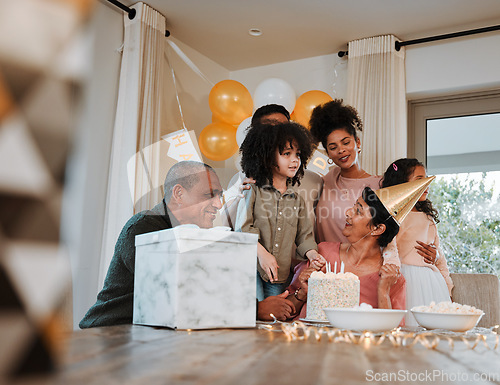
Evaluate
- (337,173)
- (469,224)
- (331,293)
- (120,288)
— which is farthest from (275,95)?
(331,293)

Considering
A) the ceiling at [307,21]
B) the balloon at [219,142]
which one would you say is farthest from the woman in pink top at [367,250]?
the ceiling at [307,21]

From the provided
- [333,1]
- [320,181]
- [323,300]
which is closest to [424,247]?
[320,181]

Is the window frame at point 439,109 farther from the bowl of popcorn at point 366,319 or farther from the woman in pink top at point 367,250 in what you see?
the bowl of popcorn at point 366,319

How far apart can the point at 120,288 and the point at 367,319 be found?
2.43 feet

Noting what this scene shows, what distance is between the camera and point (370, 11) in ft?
10.9

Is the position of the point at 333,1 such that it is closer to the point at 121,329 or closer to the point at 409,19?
the point at 409,19

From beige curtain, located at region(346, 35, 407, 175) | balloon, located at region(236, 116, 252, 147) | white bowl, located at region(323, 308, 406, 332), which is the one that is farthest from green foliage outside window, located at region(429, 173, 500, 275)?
white bowl, located at region(323, 308, 406, 332)

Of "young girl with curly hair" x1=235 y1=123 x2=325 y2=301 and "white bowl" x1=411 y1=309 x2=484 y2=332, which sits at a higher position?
"young girl with curly hair" x1=235 y1=123 x2=325 y2=301

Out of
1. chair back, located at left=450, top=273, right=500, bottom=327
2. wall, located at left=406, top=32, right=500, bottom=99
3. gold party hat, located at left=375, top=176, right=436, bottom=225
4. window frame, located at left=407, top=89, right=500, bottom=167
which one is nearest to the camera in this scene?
gold party hat, located at left=375, top=176, right=436, bottom=225

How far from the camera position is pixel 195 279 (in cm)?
83

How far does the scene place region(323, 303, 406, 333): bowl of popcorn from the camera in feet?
2.64

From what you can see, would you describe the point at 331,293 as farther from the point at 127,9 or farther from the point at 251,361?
the point at 127,9

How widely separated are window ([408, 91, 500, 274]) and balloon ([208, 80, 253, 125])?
1451mm

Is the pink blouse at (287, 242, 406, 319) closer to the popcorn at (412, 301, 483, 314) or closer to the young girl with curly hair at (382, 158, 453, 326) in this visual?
the young girl with curly hair at (382, 158, 453, 326)
